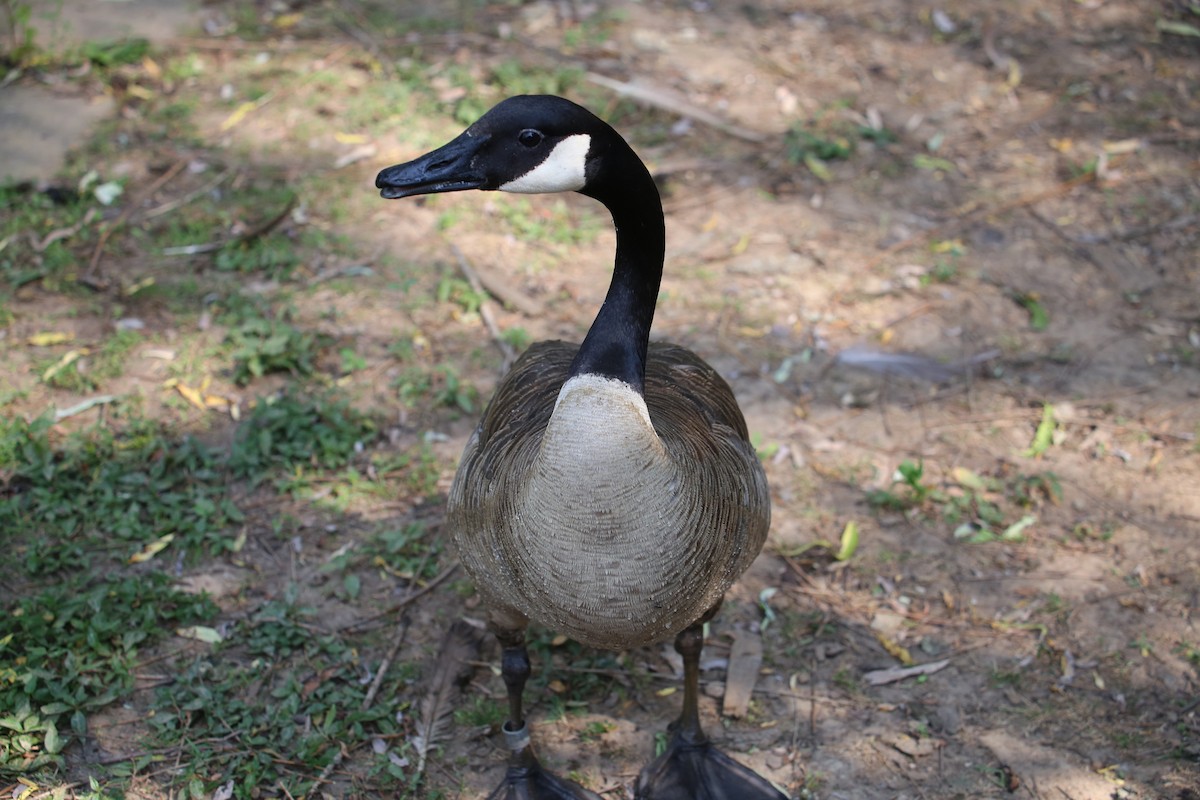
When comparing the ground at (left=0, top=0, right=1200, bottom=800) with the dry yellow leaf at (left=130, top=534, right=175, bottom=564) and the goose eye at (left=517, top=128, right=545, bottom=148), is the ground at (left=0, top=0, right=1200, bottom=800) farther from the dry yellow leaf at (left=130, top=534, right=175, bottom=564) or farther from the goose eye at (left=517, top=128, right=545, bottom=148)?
the goose eye at (left=517, top=128, right=545, bottom=148)

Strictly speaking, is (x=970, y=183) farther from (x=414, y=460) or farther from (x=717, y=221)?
(x=414, y=460)

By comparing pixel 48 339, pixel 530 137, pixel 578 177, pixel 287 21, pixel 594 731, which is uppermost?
pixel 530 137

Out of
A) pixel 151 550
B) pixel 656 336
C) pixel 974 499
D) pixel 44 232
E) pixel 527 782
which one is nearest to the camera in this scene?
pixel 527 782

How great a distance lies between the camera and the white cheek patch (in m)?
2.76

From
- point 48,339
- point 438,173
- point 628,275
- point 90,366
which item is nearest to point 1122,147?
point 628,275

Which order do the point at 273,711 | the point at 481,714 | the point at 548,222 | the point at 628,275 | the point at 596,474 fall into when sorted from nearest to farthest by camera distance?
the point at 596,474, the point at 628,275, the point at 273,711, the point at 481,714, the point at 548,222

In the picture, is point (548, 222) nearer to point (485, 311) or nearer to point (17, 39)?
point (485, 311)

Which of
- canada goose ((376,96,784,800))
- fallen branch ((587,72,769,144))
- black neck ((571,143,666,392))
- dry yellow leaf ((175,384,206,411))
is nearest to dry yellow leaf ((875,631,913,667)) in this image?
canada goose ((376,96,784,800))

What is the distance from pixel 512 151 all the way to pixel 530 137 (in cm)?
6

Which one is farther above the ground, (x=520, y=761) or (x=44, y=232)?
(x=44, y=232)

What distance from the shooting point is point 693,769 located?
3412 mm

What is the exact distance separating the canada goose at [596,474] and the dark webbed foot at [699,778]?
1.09 ft

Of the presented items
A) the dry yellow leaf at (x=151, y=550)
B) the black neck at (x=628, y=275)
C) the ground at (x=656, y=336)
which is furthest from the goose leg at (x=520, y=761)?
the dry yellow leaf at (x=151, y=550)

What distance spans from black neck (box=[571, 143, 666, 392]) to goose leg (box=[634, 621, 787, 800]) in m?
1.01
